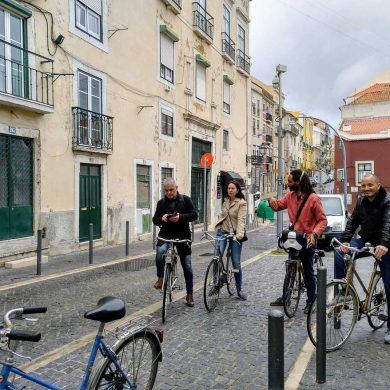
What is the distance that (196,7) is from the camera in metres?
21.7

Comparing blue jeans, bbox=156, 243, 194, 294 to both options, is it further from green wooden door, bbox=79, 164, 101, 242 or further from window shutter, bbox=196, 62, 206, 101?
window shutter, bbox=196, 62, 206, 101

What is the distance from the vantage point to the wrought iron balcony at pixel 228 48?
83.1ft

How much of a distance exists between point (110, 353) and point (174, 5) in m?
18.7

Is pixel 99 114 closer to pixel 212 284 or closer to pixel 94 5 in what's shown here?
pixel 94 5

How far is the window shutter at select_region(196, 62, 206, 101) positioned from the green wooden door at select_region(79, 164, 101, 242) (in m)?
9.65

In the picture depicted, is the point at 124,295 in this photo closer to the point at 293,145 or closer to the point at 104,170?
the point at 104,170

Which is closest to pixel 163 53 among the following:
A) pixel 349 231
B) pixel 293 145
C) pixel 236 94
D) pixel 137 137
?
pixel 137 137

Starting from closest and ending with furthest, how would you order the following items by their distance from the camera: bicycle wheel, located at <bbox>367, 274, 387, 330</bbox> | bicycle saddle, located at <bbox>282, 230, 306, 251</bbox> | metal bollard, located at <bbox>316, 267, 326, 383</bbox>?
1. metal bollard, located at <bbox>316, 267, 326, 383</bbox>
2. bicycle wheel, located at <bbox>367, 274, 387, 330</bbox>
3. bicycle saddle, located at <bbox>282, 230, 306, 251</bbox>

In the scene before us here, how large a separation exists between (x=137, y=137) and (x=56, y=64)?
4885mm

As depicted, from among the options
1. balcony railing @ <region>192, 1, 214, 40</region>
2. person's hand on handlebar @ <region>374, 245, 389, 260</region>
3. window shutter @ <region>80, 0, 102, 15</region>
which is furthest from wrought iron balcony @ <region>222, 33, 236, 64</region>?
person's hand on handlebar @ <region>374, 245, 389, 260</region>

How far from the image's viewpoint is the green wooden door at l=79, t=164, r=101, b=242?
1367 centimetres

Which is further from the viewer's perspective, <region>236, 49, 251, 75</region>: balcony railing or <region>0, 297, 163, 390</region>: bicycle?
<region>236, 49, 251, 75</region>: balcony railing

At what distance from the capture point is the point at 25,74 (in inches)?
445

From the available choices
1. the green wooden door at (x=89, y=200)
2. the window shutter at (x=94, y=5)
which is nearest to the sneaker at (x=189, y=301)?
the green wooden door at (x=89, y=200)
